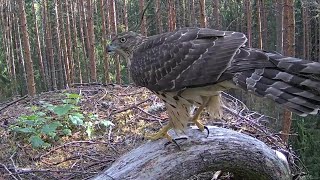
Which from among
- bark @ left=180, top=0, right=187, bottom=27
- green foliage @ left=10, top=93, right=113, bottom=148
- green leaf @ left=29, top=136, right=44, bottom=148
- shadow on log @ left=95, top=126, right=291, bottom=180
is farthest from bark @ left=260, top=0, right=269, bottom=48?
green leaf @ left=29, top=136, right=44, bottom=148

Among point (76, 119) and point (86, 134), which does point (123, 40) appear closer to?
point (76, 119)

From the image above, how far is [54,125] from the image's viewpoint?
5477mm

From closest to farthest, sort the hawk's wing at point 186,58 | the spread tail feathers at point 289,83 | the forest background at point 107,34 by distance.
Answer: the spread tail feathers at point 289,83 → the hawk's wing at point 186,58 → the forest background at point 107,34

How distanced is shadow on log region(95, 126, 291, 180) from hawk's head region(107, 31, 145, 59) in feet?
4.07

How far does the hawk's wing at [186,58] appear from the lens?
13.0ft

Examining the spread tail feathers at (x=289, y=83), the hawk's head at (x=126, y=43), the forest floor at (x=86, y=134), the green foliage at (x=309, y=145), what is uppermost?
the hawk's head at (x=126, y=43)

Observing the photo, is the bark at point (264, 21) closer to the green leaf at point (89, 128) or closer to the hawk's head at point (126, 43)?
the green leaf at point (89, 128)

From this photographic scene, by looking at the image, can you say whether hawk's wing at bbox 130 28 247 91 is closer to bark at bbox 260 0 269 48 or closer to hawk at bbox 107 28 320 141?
hawk at bbox 107 28 320 141

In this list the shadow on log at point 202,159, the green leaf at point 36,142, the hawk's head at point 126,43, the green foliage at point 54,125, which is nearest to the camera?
the shadow on log at point 202,159

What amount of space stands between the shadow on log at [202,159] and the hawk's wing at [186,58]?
2.26ft

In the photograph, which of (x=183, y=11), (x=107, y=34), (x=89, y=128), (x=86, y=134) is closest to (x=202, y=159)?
(x=89, y=128)

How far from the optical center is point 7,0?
29.7 metres

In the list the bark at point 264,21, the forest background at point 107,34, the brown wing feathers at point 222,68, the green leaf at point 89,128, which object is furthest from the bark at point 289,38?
the bark at point 264,21

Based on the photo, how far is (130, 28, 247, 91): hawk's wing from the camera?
13.0ft
